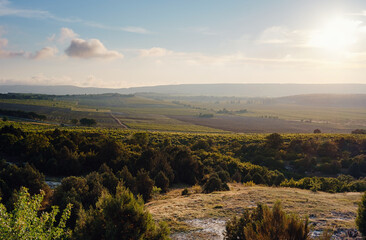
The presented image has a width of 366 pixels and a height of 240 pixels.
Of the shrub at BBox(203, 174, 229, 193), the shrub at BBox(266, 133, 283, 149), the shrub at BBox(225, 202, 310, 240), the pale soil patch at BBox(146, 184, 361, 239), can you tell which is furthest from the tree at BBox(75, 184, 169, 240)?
the shrub at BBox(266, 133, 283, 149)

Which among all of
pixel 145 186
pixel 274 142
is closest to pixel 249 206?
pixel 145 186

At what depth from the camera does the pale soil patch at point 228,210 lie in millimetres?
12025

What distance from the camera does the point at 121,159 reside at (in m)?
27.8

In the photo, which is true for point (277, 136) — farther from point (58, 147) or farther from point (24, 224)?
point (24, 224)

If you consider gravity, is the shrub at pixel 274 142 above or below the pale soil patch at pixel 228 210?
below

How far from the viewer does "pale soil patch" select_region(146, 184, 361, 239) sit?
12025mm

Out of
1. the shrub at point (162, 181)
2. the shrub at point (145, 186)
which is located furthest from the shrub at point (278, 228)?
the shrub at point (162, 181)

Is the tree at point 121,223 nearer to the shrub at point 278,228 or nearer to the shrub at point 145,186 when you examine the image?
the shrub at point 278,228

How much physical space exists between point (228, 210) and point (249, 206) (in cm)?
128

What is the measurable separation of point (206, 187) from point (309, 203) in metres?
7.99

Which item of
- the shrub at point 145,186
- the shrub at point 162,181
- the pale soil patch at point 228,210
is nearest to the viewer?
the pale soil patch at point 228,210

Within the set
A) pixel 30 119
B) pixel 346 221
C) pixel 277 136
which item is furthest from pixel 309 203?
pixel 30 119

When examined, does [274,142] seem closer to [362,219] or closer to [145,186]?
[145,186]

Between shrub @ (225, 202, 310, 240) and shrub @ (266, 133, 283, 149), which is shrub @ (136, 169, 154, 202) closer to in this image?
shrub @ (225, 202, 310, 240)
